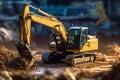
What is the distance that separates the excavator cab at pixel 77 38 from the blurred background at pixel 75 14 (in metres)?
14.9

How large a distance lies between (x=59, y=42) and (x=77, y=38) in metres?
1.17

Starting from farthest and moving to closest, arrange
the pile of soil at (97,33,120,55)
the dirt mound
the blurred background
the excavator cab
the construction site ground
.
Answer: the blurred background → the pile of soil at (97,33,120,55) → the excavator cab → the dirt mound → the construction site ground

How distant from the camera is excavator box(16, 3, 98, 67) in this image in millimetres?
20422

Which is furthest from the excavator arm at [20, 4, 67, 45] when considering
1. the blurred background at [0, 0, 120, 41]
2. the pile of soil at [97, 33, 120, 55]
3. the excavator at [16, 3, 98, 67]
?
the blurred background at [0, 0, 120, 41]

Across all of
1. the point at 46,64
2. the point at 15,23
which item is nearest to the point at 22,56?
the point at 46,64

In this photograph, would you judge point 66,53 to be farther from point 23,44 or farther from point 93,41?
point 23,44

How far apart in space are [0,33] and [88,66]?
12083mm

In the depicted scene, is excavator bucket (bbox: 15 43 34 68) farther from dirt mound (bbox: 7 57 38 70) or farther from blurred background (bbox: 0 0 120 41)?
blurred background (bbox: 0 0 120 41)

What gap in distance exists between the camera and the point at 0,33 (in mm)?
32312

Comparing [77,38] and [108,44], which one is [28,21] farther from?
[108,44]

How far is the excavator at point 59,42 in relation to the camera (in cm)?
2042

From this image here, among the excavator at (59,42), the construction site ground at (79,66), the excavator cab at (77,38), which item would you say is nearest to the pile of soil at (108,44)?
the construction site ground at (79,66)

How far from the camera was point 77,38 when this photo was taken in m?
21.6

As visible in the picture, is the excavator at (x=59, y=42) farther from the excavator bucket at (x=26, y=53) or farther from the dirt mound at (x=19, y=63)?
the dirt mound at (x=19, y=63)
